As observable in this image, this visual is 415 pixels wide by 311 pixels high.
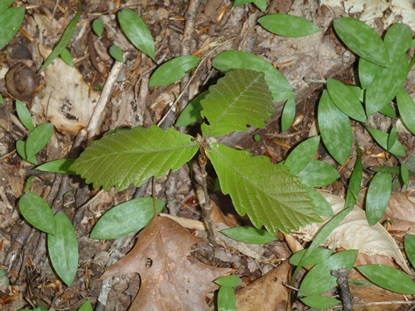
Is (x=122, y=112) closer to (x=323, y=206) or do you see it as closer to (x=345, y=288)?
(x=323, y=206)

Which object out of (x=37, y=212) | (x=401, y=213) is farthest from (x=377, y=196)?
(x=37, y=212)

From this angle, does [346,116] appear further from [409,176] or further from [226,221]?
[226,221]

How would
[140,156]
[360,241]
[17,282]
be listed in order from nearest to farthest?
[140,156], [360,241], [17,282]

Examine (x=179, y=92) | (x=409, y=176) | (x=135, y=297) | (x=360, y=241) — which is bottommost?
(x=135, y=297)

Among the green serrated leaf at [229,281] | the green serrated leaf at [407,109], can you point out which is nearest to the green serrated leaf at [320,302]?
the green serrated leaf at [229,281]

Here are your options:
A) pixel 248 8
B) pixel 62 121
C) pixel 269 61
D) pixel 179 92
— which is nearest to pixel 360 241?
pixel 269 61

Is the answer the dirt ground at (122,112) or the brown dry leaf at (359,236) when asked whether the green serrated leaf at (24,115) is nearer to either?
the dirt ground at (122,112)

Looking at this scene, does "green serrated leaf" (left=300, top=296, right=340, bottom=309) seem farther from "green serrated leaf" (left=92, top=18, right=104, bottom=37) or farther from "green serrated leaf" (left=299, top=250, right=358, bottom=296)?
"green serrated leaf" (left=92, top=18, right=104, bottom=37)
